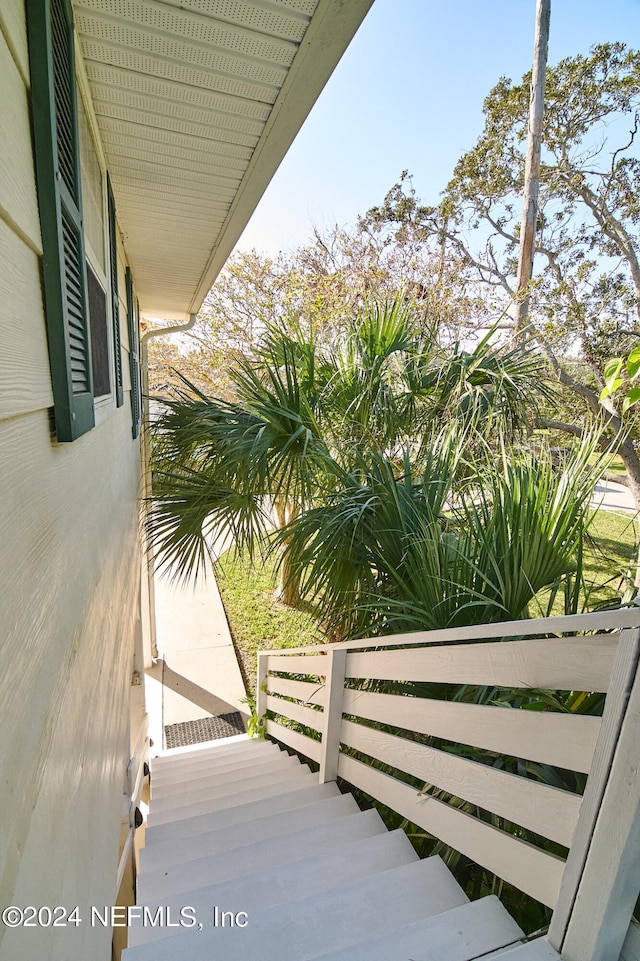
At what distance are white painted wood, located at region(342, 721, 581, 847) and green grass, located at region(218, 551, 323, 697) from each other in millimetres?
3187

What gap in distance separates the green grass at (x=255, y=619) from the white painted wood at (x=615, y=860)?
3.90m

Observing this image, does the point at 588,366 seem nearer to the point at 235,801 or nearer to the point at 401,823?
the point at 401,823

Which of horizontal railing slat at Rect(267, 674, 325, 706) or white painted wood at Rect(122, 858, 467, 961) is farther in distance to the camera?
horizontal railing slat at Rect(267, 674, 325, 706)

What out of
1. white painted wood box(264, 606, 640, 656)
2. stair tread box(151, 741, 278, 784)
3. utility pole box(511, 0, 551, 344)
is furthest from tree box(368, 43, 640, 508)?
stair tread box(151, 741, 278, 784)

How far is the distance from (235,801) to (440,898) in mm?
1292

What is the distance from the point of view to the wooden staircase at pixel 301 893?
3.24 ft

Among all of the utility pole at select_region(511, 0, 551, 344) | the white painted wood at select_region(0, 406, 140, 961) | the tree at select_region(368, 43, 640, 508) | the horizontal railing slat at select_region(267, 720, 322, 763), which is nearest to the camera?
the white painted wood at select_region(0, 406, 140, 961)

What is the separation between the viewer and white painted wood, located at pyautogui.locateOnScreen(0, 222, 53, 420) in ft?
2.26

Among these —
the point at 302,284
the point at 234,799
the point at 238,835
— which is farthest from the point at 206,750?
the point at 302,284

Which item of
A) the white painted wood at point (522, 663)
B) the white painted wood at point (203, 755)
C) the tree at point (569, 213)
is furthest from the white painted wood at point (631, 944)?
the tree at point (569, 213)

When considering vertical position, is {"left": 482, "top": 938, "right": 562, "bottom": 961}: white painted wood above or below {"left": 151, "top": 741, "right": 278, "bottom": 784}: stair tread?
above

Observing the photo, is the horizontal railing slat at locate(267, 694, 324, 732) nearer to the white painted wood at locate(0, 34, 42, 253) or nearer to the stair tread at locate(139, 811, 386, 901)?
the stair tread at locate(139, 811, 386, 901)

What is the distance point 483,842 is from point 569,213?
8.07 metres

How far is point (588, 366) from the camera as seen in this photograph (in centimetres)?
470
